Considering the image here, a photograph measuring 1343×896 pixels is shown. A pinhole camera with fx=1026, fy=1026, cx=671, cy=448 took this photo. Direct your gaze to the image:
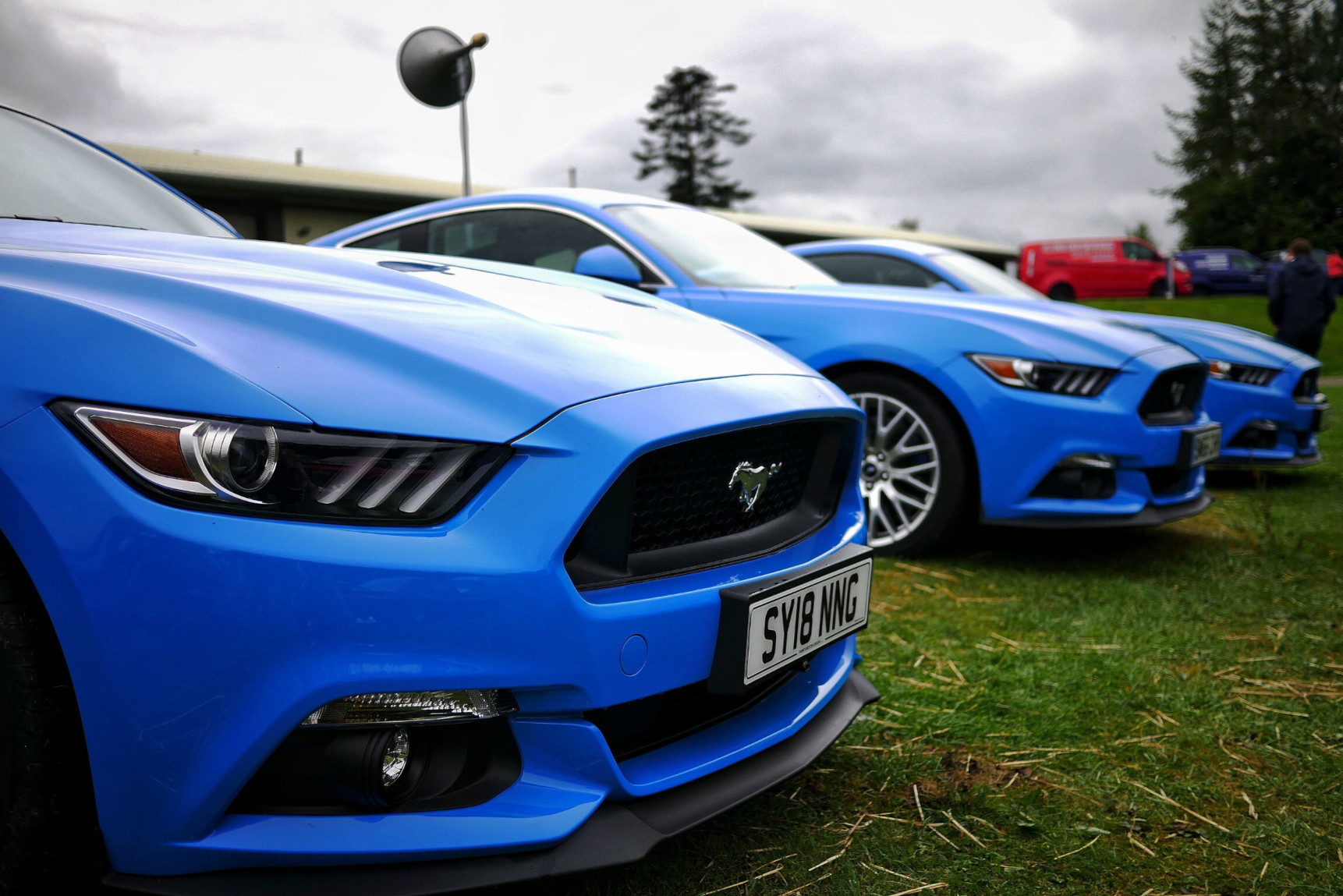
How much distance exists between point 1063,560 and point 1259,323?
1971 cm

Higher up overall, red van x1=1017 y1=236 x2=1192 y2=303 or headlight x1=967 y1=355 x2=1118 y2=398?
red van x1=1017 y1=236 x2=1192 y2=303

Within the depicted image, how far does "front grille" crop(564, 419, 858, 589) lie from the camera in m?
1.48

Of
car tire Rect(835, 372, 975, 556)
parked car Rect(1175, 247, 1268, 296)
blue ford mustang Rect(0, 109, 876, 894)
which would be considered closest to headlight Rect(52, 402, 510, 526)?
blue ford mustang Rect(0, 109, 876, 894)

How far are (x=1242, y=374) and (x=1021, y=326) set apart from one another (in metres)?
3.15

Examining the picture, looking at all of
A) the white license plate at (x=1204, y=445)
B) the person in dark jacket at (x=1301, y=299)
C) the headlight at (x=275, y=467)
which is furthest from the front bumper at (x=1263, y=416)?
the headlight at (x=275, y=467)

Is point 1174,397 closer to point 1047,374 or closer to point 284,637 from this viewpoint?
point 1047,374

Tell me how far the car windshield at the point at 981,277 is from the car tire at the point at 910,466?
1754 millimetres

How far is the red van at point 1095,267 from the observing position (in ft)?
83.8

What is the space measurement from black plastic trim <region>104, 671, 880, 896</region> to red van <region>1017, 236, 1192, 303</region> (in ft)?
84.3

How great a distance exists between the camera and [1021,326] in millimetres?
3877

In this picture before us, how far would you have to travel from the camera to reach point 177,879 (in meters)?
1.30

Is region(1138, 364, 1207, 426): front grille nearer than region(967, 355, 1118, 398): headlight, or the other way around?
region(967, 355, 1118, 398): headlight

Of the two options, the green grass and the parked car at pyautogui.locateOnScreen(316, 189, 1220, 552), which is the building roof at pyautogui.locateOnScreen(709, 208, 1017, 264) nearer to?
the green grass

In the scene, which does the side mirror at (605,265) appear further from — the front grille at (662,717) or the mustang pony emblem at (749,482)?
the front grille at (662,717)
